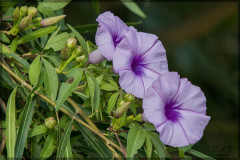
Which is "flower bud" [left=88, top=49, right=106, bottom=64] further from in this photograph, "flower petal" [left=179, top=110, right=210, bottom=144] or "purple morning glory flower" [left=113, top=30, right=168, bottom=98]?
"flower petal" [left=179, top=110, right=210, bottom=144]

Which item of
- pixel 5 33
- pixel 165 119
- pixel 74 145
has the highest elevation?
pixel 5 33

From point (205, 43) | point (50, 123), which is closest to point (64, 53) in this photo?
point (50, 123)

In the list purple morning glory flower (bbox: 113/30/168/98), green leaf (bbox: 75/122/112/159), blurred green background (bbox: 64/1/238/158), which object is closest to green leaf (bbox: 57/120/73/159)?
green leaf (bbox: 75/122/112/159)

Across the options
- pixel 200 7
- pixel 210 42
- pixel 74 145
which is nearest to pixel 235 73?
pixel 210 42

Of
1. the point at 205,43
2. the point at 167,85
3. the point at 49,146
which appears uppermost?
the point at 167,85

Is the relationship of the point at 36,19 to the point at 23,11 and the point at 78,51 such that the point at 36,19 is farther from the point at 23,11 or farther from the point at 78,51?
the point at 78,51

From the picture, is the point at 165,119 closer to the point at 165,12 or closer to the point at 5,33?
the point at 5,33
